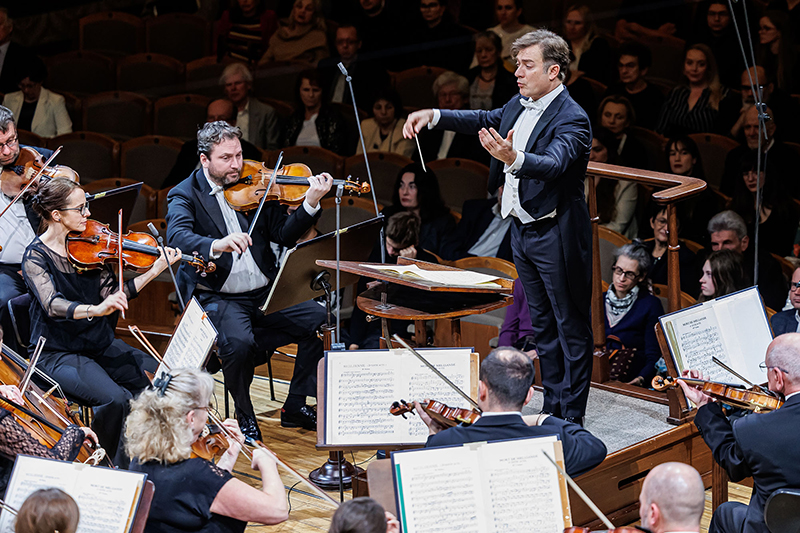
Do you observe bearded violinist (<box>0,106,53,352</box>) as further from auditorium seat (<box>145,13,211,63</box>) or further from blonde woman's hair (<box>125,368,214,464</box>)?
auditorium seat (<box>145,13,211,63</box>)

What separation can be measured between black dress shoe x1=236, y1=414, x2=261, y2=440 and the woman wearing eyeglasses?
1.47m

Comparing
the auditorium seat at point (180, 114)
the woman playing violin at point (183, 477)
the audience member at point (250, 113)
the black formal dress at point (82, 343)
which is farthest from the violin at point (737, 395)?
the auditorium seat at point (180, 114)

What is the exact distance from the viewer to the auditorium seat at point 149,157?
19.5ft

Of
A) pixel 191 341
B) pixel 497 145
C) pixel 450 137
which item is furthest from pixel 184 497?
pixel 450 137

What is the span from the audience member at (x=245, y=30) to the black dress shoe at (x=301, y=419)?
3.79m

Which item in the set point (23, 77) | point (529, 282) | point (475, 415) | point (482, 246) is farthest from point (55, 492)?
point (23, 77)

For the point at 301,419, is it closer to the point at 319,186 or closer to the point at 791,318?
the point at 319,186

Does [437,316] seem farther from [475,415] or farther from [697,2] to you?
[697,2]

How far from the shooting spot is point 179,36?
292 inches

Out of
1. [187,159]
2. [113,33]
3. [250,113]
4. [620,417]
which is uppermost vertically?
[113,33]

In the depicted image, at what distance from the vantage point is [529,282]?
3.04 metres

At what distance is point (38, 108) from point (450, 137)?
9.56 ft

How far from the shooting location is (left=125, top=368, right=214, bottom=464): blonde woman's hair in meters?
2.14

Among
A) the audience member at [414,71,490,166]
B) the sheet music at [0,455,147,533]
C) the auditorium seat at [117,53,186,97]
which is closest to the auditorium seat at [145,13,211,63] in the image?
the auditorium seat at [117,53,186,97]
